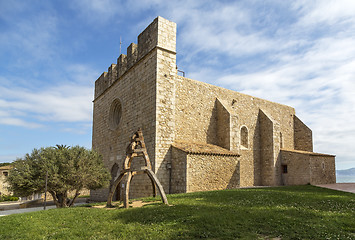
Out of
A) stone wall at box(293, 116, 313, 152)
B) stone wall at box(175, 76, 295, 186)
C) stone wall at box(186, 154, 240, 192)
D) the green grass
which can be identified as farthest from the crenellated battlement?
stone wall at box(293, 116, 313, 152)

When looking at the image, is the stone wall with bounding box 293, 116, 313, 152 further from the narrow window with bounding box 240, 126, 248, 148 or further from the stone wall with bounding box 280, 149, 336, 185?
the narrow window with bounding box 240, 126, 248, 148

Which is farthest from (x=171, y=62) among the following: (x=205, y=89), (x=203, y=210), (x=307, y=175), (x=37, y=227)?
(x=307, y=175)

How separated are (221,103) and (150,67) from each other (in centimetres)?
583

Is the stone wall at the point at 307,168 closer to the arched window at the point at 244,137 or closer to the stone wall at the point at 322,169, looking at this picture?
the stone wall at the point at 322,169

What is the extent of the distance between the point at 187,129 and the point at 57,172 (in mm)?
7739

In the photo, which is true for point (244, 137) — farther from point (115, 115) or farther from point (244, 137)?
point (115, 115)

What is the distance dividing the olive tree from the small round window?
617 cm

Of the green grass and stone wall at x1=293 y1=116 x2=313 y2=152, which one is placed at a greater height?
stone wall at x1=293 y1=116 x2=313 y2=152

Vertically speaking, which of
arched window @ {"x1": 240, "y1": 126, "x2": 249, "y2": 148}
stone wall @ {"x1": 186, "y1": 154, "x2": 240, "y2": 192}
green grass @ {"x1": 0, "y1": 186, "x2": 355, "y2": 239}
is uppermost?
arched window @ {"x1": 240, "y1": 126, "x2": 249, "y2": 148}

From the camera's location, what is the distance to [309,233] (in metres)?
5.04

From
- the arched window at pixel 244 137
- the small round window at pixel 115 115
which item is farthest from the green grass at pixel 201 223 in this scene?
the small round window at pixel 115 115

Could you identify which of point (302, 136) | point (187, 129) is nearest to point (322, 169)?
point (302, 136)

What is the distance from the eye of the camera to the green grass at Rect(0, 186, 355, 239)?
5.20 metres

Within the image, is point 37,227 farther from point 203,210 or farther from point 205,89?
point 205,89
